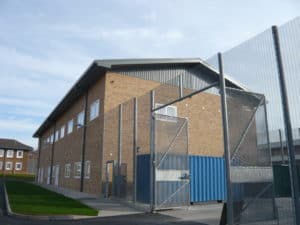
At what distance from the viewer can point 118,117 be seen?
15750mm

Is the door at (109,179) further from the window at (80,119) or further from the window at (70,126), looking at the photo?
the window at (70,126)

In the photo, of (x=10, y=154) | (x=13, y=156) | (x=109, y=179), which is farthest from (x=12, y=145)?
(x=109, y=179)

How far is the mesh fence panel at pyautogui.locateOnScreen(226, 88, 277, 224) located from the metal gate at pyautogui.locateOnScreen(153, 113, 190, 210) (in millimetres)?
4503

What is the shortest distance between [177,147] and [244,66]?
608cm

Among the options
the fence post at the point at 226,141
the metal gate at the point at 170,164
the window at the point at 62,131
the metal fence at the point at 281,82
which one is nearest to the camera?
the metal fence at the point at 281,82

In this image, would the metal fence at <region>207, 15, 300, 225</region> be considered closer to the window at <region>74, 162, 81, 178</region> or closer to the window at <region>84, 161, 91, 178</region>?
the window at <region>84, 161, 91, 178</region>

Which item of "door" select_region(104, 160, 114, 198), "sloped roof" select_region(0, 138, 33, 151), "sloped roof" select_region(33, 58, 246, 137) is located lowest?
"door" select_region(104, 160, 114, 198)

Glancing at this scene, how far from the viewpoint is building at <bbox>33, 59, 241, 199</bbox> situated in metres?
14.8

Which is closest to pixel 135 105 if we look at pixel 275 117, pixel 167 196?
pixel 167 196

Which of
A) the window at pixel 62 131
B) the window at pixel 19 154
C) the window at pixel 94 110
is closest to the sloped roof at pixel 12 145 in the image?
the window at pixel 19 154

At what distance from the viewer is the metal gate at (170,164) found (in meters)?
11.6

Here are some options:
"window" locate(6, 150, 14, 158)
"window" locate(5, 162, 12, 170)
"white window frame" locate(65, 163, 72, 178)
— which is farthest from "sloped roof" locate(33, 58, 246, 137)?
"window" locate(6, 150, 14, 158)

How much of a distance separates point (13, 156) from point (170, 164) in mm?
67863

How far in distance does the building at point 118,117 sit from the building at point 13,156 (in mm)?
51167
